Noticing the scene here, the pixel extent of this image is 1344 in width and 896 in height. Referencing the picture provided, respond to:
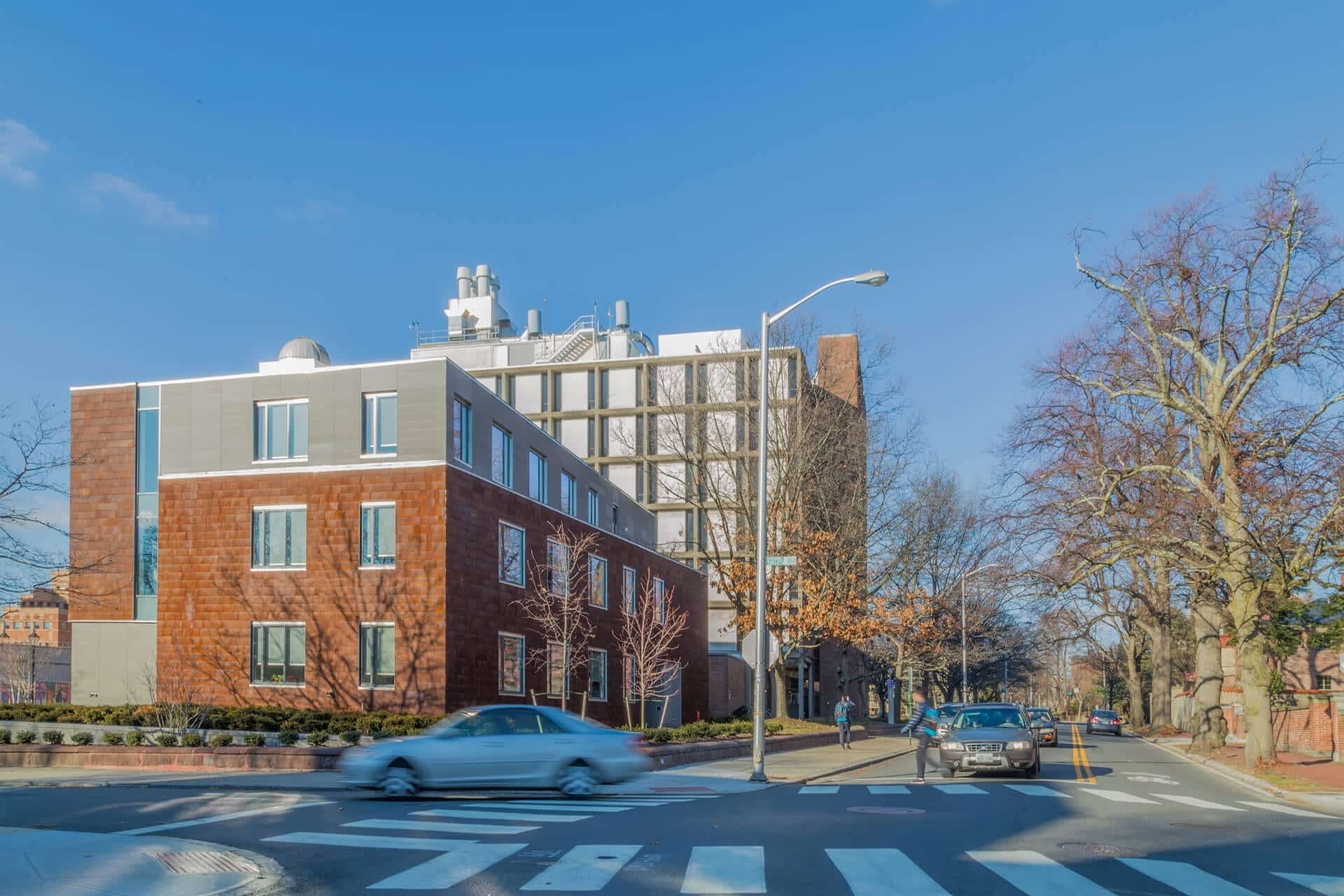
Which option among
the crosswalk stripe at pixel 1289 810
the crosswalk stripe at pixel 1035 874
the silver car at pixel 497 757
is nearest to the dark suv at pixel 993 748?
the crosswalk stripe at pixel 1289 810

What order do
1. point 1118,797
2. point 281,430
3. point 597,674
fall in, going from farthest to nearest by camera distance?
1. point 597,674
2. point 281,430
3. point 1118,797

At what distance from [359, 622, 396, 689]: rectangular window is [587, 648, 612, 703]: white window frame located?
1060 cm

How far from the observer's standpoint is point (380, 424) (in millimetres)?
32969

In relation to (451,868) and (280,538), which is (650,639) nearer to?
(280,538)

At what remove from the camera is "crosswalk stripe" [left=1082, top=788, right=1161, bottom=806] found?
59.0 ft

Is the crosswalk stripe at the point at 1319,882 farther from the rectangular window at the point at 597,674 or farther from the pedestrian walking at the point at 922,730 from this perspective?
the rectangular window at the point at 597,674

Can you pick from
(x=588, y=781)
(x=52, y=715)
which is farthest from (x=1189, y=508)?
(x=52, y=715)

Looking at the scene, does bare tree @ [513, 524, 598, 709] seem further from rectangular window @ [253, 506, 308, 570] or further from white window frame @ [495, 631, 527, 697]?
rectangular window @ [253, 506, 308, 570]

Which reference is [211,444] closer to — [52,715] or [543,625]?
[52,715]

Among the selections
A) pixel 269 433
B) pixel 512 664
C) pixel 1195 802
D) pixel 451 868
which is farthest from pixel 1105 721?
pixel 451 868

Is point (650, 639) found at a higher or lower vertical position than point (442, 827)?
higher

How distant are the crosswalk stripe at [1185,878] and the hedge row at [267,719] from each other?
19.1m

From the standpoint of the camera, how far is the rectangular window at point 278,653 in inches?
1273

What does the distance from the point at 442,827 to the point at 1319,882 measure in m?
8.58
